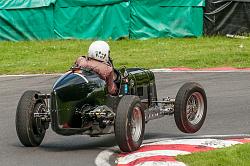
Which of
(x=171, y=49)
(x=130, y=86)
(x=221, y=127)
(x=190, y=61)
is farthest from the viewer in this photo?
(x=171, y=49)

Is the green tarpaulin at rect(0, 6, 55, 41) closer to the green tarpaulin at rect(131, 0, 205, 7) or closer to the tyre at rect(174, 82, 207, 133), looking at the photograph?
the green tarpaulin at rect(131, 0, 205, 7)

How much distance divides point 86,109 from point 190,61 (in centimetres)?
1298

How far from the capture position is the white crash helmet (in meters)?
10.4

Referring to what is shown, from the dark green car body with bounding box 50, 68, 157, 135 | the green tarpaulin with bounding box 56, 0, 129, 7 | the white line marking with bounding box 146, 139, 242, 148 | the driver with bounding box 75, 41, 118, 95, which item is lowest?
the white line marking with bounding box 146, 139, 242, 148

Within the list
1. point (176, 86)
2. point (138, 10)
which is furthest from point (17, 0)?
point (176, 86)

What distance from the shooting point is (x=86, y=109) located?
387 inches

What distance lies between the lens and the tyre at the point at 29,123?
1003cm

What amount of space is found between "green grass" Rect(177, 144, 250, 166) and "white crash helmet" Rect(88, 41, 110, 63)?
2278 mm

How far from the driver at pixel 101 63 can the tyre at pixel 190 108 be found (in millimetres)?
946

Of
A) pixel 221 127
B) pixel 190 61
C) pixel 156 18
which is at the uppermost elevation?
pixel 156 18

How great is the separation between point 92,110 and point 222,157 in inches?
85.4

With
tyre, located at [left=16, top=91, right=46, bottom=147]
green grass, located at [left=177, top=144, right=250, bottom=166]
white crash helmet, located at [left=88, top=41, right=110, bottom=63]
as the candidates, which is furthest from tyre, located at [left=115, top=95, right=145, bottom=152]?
tyre, located at [left=16, top=91, right=46, bottom=147]

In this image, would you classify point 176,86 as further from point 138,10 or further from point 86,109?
point 138,10

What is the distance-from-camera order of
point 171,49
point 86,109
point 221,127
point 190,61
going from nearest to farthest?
point 86,109
point 221,127
point 190,61
point 171,49
